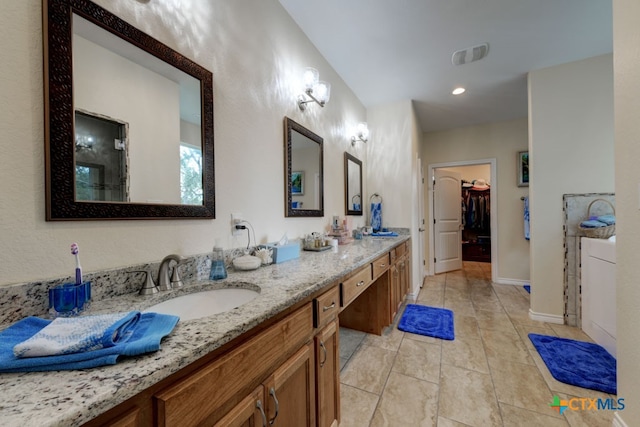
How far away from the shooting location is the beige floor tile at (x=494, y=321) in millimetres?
2441

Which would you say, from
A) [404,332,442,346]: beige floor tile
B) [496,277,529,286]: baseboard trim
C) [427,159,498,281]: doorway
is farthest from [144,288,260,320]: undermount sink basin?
[496,277,529,286]: baseboard trim

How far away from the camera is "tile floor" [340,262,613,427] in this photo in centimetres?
140

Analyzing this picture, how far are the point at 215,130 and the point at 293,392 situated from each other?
1.22 metres

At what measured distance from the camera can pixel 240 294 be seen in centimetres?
104

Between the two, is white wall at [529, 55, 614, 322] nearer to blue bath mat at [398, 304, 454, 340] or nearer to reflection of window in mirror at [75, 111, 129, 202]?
blue bath mat at [398, 304, 454, 340]

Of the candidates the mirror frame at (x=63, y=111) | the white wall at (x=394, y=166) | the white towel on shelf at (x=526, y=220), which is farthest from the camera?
the white towel on shelf at (x=526, y=220)

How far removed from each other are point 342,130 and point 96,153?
2315 millimetres

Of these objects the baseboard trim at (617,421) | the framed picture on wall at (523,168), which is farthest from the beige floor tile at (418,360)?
the framed picture on wall at (523,168)

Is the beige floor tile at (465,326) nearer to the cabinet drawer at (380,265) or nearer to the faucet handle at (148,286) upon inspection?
the cabinet drawer at (380,265)

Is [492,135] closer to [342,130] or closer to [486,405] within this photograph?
[342,130]

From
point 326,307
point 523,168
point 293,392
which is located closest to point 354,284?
point 326,307

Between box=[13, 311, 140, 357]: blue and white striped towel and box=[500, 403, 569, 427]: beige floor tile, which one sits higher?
box=[13, 311, 140, 357]: blue and white striped towel

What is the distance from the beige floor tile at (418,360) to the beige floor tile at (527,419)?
15.6 inches

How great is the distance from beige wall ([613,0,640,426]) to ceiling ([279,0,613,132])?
34.4 inches
